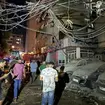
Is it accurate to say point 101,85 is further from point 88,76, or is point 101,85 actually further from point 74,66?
point 74,66

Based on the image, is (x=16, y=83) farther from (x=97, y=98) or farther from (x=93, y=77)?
(x=93, y=77)

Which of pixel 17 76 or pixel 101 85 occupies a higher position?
pixel 17 76

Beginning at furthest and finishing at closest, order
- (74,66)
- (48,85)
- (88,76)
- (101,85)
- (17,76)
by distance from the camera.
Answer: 1. (74,66)
2. (88,76)
3. (101,85)
4. (17,76)
5. (48,85)

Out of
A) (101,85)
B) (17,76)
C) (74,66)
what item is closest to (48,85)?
(17,76)

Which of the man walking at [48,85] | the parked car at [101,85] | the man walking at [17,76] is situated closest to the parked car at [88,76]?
the parked car at [101,85]

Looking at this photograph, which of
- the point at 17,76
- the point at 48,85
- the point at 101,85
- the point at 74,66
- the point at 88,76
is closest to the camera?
the point at 48,85

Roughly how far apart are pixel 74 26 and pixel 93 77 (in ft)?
51.2

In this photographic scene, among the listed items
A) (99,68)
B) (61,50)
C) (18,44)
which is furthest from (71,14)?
(18,44)

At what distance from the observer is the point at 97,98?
9.44 m

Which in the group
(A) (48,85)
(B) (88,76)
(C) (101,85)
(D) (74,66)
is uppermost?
(D) (74,66)

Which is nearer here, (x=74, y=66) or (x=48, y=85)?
(x=48, y=85)

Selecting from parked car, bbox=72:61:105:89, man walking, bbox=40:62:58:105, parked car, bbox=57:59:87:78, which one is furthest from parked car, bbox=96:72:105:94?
parked car, bbox=57:59:87:78

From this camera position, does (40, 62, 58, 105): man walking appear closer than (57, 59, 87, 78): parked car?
Yes

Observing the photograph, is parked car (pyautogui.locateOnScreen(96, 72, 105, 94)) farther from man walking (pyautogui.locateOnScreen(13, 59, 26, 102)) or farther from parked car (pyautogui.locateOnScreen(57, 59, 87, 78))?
man walking (pyautogui.locateOnScreen(13, 59, 26, 102))
